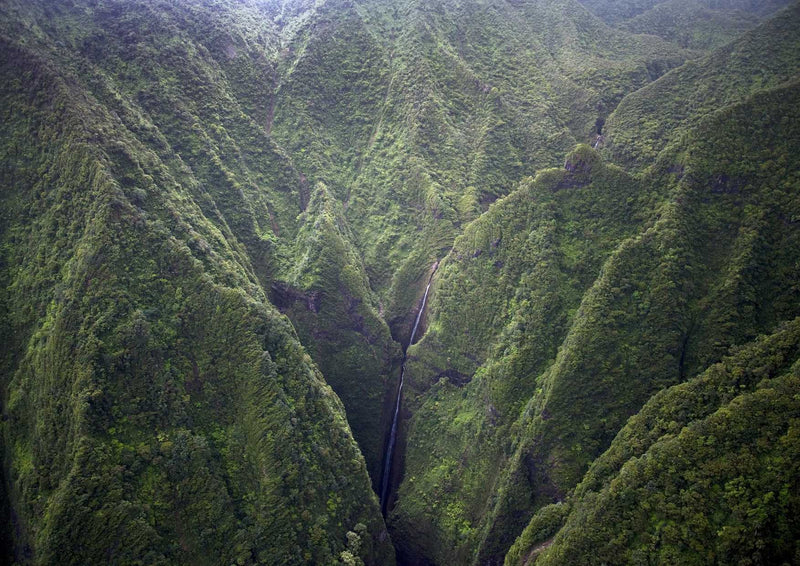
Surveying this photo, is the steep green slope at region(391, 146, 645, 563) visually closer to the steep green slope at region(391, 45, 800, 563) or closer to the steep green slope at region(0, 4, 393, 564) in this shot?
the steep green slope at region(391, 45, 800, 563)

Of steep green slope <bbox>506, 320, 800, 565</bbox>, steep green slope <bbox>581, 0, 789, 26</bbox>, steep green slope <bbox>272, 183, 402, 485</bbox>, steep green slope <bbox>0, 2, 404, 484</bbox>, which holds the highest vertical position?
steep green slope <bbox>581, 0, 789, 26</bbox>

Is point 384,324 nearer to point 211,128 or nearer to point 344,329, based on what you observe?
point 344,329

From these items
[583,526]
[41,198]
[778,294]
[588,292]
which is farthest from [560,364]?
[41,198]

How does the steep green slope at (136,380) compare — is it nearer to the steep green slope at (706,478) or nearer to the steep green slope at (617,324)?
the steep green slope at (617,324)

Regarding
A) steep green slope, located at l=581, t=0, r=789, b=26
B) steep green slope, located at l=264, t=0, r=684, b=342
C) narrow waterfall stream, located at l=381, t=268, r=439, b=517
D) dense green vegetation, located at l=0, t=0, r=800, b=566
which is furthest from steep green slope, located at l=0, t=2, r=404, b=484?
steep green slope, located at l=581, t=0, r=789, b=26

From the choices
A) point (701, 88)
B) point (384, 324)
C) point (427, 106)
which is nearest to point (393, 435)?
point (384, 324)

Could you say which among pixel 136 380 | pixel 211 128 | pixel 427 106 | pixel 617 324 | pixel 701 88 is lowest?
pixel 136 380

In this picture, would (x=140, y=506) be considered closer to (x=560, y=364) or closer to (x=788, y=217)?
(x=560, y=364)
